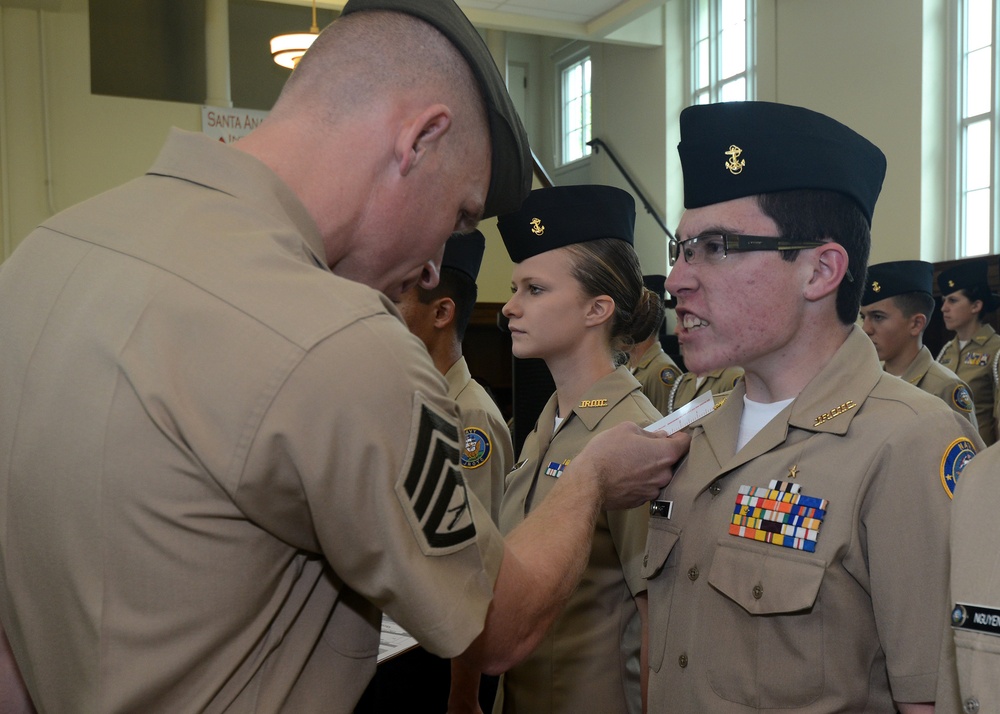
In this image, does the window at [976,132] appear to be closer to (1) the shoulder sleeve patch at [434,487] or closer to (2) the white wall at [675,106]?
(2) the white wall at [675,106]

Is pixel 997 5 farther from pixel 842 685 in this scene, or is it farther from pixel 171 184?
pixel 171 184

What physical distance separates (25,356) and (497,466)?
1.62 m

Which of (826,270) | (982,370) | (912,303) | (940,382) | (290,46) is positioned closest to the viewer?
(826,270)

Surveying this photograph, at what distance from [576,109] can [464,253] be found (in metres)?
11.1

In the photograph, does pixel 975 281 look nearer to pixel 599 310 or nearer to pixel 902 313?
pixel 902 313

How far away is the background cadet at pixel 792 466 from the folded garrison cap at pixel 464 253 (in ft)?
4.03

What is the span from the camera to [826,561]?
140 centimetres

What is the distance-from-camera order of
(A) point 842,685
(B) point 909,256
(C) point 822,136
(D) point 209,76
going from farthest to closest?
1. (D) point 209,76
2. (B) point 909,256
3. (C) point 822,136
4. (A) point 842,685

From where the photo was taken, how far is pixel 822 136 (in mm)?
1656

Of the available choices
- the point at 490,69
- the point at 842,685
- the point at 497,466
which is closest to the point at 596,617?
the point at 497,466

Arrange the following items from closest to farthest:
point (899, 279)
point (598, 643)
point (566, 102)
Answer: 1. point (598, 643)
2. point (899, 279)
3. point (566, 102)

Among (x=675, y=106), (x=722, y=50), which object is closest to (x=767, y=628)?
(x=722, y=50)

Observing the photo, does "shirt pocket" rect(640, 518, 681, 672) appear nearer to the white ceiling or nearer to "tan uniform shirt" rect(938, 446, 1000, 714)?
"tan uniform shirt" rect(938, 446, 1000, 714)

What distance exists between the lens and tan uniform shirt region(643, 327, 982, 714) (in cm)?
133
